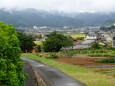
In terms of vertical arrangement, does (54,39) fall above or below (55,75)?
above

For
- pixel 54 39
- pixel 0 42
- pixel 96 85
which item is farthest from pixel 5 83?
pixel 54 39

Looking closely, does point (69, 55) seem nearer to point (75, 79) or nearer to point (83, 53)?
point (83, 53)

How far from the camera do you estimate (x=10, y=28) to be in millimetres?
32719

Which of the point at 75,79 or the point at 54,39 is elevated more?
the point at 54,39

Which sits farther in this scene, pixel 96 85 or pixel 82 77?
pixel 82 77

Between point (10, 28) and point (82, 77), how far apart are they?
10894 mm

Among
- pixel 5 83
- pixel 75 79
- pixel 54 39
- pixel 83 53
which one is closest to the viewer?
pixel 5 83

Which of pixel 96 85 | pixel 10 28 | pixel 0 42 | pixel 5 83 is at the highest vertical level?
pixel 10 28

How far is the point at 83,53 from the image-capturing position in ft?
258

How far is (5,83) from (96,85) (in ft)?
59.0

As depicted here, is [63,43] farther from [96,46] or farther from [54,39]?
[96,46]

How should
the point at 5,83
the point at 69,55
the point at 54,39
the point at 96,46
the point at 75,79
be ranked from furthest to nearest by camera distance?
1. the point at 96,46
2. the point at 54,39
3. the point at 69,55
4. the point at 75,79
5. the point at 5,83

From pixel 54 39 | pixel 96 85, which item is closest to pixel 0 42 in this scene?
pixel 96 85

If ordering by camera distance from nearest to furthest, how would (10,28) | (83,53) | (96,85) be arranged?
(96,85) < (10,28) < (83,53)
